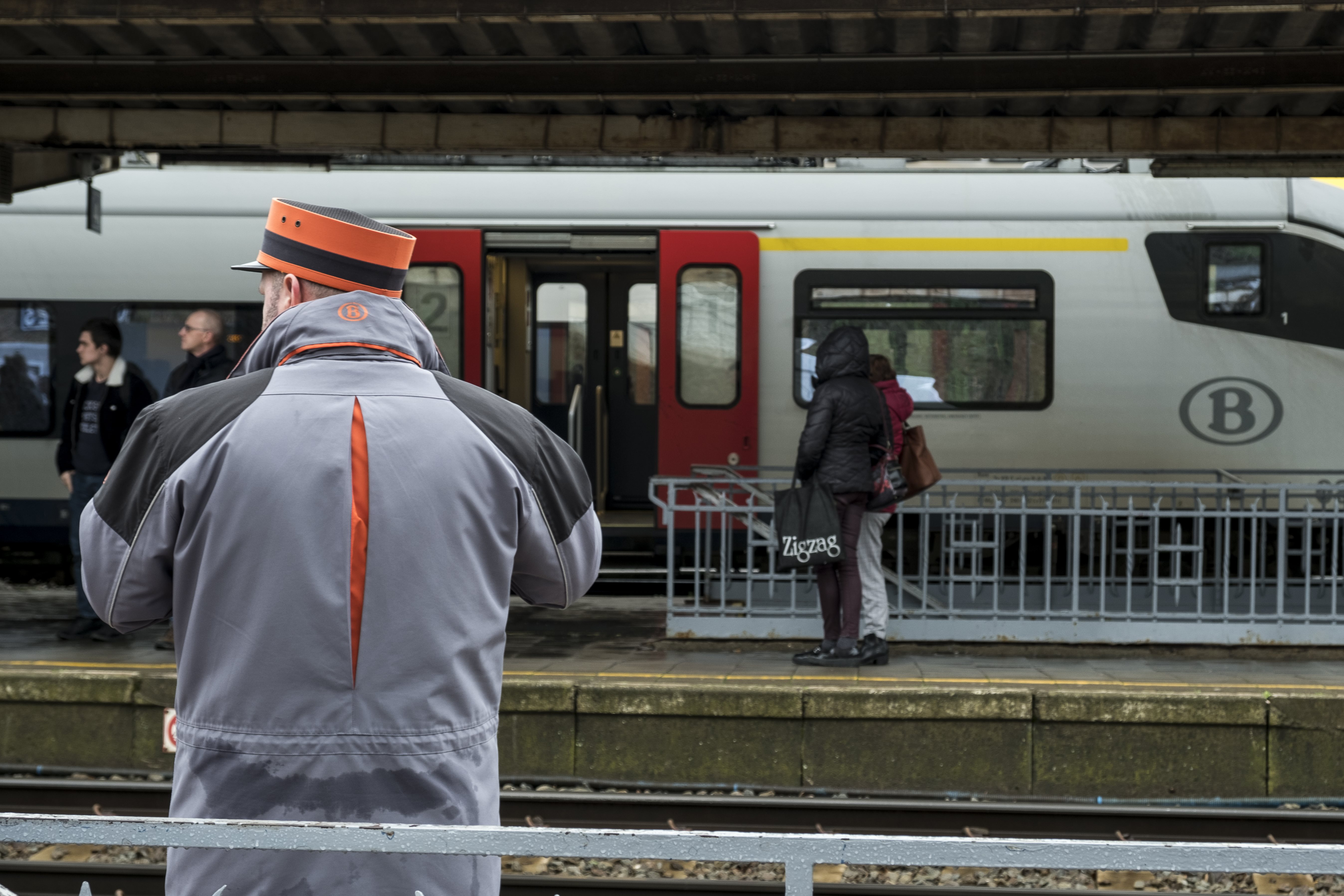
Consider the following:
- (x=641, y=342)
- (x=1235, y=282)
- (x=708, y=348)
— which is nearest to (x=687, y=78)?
(x=708, y=348)

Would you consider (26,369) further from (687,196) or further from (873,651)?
(873,651)

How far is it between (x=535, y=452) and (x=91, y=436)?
21.9 feet

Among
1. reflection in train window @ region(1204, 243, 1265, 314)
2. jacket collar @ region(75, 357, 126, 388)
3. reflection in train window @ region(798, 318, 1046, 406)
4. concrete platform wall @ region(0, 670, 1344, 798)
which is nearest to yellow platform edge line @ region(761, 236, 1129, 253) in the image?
reflection in train window @ region(798, 318, 1046, 406)

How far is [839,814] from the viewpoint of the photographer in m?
5.69

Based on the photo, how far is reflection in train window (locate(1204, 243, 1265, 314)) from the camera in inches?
376

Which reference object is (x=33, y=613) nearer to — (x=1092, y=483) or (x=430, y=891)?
(x=1092, y=483)

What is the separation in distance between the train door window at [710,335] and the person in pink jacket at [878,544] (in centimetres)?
217

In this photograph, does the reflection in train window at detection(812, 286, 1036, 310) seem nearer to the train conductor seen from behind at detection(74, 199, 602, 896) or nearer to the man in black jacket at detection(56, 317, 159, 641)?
the man in black jacket at detection(56, 317, 159, 641)

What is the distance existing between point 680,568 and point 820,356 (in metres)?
2.22

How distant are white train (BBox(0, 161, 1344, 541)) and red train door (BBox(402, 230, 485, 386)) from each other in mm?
18


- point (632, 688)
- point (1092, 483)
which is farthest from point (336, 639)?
point (1092, 483)

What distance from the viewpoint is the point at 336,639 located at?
1.67 meters

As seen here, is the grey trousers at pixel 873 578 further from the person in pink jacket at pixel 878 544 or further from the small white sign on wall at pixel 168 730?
the small white sign on wall at pixel 168 730

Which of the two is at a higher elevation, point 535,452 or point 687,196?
point 687,196
